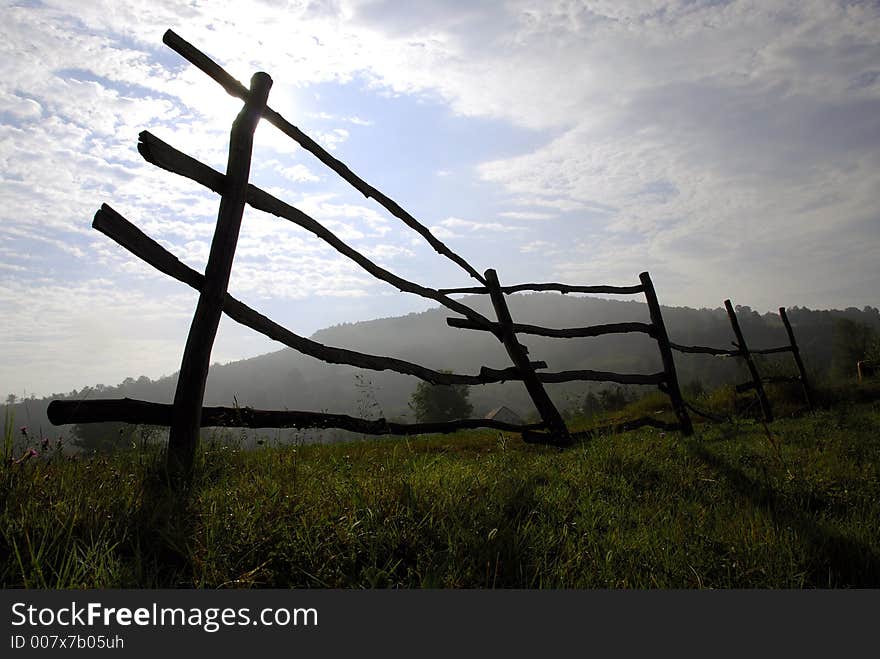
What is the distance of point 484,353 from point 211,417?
131m

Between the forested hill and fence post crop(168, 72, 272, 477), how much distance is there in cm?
6612

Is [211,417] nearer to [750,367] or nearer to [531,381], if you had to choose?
[531,381]

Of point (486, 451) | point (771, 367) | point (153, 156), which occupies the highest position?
point (153, 156)

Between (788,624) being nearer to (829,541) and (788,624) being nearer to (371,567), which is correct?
(829,541)

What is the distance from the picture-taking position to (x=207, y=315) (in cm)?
279

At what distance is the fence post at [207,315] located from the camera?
270cm

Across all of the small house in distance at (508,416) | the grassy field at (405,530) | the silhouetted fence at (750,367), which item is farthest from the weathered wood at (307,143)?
the small house in distance at (508,416)

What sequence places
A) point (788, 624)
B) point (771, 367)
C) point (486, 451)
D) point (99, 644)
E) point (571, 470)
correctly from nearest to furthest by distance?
1. point (99, 644)
2. point (788, 624)
3. point (571, 470)
4. point (486, 451)
5. point (771, 367)

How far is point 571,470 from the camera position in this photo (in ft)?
10.9

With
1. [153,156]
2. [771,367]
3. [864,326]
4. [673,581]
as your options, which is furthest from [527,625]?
[864,326]

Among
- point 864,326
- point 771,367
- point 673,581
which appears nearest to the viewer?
point 673,581

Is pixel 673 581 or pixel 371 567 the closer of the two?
pixel 371 567

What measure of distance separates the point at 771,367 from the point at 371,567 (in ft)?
43.4

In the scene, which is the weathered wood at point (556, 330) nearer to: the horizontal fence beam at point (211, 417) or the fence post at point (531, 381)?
the fence post at point (531, 381)
